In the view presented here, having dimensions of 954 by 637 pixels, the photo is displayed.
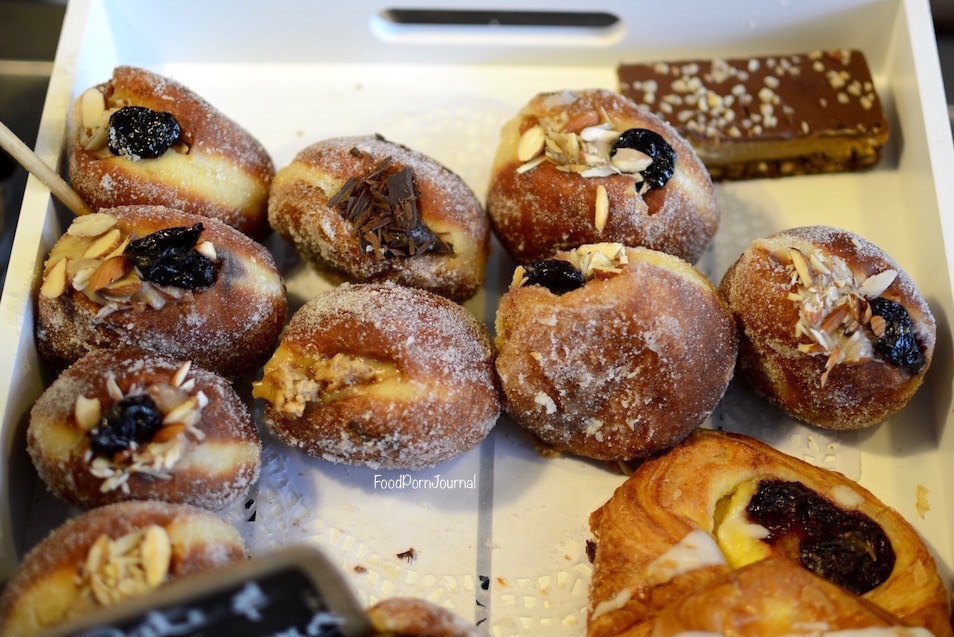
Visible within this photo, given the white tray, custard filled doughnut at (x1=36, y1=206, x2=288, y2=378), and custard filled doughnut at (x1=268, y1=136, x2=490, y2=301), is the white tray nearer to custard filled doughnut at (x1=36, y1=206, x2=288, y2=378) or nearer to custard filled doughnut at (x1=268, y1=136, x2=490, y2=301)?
custard filled doughnut at (x1=36, y1=206, x2=288, y2=378)

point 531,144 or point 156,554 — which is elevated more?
point 531,144

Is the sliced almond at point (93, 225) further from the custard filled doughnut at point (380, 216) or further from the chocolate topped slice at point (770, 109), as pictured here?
the chocolate topped slice at point (770, 109)

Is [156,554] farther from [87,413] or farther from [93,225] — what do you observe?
[93,225]

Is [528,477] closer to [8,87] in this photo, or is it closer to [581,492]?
[581,492]

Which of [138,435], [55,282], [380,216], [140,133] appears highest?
[140,133]

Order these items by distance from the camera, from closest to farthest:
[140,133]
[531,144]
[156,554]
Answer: [156,554], [140,133], [531,144]

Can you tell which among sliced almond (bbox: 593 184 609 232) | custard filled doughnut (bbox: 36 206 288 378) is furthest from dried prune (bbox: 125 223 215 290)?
sliced almond (bbox: 593 184 609 232)

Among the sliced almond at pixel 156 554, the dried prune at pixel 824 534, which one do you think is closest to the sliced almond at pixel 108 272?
the sliced almond at pixel 156 554

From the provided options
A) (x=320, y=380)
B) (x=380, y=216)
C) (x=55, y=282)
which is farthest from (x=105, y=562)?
(x=380, y=216)
